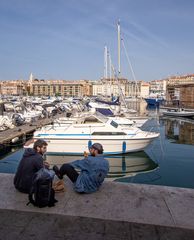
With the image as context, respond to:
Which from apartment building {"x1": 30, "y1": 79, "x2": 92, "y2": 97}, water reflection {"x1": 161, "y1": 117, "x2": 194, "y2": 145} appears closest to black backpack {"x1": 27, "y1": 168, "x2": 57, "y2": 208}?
water reflection {"x1": 161, "y1": 117, "x2": 194, "y2": 145}

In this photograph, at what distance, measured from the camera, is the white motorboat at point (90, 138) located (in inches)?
604

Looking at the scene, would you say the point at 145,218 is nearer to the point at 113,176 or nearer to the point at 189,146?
the point at 113,176

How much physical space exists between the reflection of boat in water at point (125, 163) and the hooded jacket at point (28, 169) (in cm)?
832

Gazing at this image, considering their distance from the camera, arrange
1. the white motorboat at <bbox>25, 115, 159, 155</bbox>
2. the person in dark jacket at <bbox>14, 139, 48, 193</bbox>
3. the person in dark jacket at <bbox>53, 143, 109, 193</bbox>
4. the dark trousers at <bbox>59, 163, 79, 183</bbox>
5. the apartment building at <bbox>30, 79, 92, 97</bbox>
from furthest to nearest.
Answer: the apartment building at <bbox>30, 79, 92, 97</bbox>
the white motorboat at <bbox>25, 115, 159, 155</bbox>
the dark trousers at <bbox>59, 163, 79, 183</bbox>
the person in dark jacket at <bbox>53, 143, 109, 193</bbox>
the person in dark jacket at <bbox>14, 139, 48, 193</bbox>

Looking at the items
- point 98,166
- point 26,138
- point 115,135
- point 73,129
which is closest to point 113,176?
point 115,135

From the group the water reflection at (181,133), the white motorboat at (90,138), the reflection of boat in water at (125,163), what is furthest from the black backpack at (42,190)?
the water reflection at (181,133)

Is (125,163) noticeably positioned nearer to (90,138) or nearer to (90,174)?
(90,138)

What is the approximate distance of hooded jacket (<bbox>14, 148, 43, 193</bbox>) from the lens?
16.1 ft

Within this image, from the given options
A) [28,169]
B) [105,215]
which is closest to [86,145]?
[28,169]

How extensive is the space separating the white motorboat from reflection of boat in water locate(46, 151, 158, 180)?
36cm

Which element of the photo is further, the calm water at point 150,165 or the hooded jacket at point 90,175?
the calm water at point 150,165

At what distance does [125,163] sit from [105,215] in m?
11.0

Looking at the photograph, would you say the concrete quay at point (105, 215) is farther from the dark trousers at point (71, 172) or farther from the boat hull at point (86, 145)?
the boat hull at point (86, 145)

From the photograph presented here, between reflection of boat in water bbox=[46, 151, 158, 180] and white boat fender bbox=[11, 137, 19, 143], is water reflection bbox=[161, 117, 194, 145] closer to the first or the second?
reflection of boat in water bbox=[46, 151, 158, 180]
